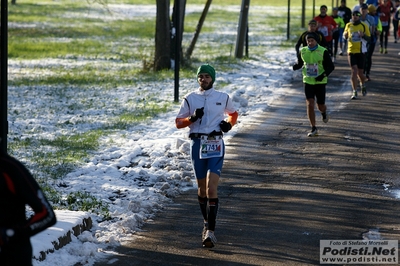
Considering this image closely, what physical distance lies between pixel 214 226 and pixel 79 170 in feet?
12.1

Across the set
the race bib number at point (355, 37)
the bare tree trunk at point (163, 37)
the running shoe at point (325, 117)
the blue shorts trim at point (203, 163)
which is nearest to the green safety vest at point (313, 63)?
the running shoe at point (325, 117)

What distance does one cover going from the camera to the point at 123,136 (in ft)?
48.3

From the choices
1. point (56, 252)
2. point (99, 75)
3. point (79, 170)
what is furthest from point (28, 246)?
point (99, 75)

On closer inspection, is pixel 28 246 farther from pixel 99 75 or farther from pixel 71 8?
pixel 71 8

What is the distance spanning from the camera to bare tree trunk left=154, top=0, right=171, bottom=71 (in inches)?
951

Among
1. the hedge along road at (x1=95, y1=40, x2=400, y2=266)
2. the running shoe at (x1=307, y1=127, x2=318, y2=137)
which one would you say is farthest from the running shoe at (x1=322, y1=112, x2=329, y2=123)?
the running shoe at (x1=307, y1=127, x2=318, y2=137)

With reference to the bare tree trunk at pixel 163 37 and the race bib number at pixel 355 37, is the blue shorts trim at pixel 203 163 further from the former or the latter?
the bare tree trunk at pixel 163 37

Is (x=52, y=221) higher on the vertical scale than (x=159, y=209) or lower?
higher

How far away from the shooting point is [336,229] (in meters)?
8.99

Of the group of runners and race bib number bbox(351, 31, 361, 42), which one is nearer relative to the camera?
the group of runners

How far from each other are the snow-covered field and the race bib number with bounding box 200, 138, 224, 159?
117 centimetres

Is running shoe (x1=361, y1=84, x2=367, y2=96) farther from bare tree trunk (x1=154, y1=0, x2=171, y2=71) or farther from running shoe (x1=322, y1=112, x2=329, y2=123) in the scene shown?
bare tree trunk (x1=154, y1=0, x2=171, y2=71)

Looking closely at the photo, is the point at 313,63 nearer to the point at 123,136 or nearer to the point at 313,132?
the point at 313,132

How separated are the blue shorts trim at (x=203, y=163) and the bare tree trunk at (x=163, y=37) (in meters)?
15.7
